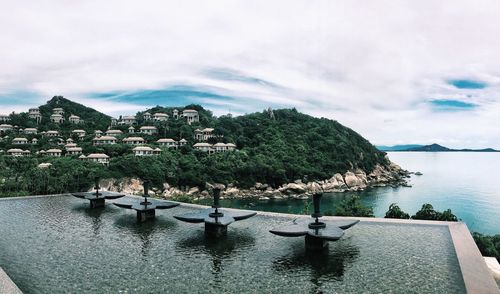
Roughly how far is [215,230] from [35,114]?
75623 millimetres

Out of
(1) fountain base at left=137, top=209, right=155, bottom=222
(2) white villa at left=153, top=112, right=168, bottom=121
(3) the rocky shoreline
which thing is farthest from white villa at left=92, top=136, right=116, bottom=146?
(1) fountain base at left=137, top=209, right=155, bottom=222

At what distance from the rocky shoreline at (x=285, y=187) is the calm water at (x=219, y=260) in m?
21.9

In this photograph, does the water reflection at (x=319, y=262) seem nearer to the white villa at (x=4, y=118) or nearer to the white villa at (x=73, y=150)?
the white villa at (x=73, y=150)

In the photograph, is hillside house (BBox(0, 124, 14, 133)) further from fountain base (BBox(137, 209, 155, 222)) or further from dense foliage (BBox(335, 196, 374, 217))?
dense foliage (BBox(335, 196, 374, 217))

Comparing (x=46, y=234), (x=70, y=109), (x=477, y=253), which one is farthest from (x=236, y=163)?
(x=70, y=109)

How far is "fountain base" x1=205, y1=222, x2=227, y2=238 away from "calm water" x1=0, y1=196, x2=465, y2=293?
26 centimetres

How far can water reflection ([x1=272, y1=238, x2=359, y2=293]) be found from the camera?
7086 mm

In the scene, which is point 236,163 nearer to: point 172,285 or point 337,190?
point 337,190

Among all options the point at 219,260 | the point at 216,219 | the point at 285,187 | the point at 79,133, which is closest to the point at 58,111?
the point at 79,133

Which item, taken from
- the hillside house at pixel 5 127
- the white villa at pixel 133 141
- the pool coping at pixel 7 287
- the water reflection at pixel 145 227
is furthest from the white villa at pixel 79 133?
the pool coping at pixel 7 287

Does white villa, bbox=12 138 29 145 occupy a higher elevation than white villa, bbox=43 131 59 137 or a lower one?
lower

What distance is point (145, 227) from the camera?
37.7 feet

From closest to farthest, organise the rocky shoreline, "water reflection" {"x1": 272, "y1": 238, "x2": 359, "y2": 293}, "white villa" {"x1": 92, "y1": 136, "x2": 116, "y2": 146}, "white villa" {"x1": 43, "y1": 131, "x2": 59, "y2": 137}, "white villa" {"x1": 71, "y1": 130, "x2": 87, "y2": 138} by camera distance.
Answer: "water reflection" {"x1": 272, "y1": 238, "x2": 359, "y2": 293} → the rocky shoreline → "white villa" {"x1": 92, "y1": 136, "x2": 116, "y2": 146} → "white villa" {"x1": 71, "y1": 130, "x2": 87, "y2": 138} → "white villa" {"x1": 43, "y1": 131, "x2": 59, "y2": 137}

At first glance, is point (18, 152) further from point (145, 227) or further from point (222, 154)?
point (145, 227)
